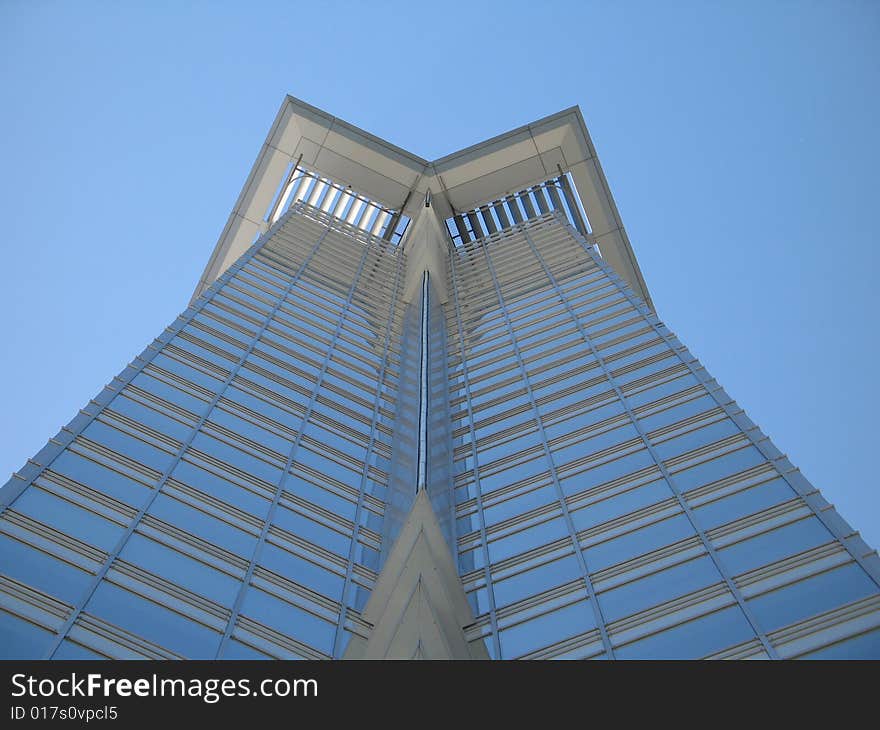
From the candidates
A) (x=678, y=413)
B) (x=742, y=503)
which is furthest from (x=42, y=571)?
(x=678, y=413)

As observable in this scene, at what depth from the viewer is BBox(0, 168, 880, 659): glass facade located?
493 inches

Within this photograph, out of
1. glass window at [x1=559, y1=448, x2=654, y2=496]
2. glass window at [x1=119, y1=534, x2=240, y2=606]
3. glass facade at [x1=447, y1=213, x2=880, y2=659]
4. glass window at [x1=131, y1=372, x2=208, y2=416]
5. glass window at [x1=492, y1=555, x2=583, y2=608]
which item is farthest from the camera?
glass window at [x1=131, y1=372, x2=208, y2=416]

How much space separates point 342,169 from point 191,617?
35790mm

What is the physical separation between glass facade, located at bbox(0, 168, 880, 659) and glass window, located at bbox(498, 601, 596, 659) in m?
0.04

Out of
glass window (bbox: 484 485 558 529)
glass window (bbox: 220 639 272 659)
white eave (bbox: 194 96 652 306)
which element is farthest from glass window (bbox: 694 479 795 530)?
white eave (bbox: 194 96 652 306)

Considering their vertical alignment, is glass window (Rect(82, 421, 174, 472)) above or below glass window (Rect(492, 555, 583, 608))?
above

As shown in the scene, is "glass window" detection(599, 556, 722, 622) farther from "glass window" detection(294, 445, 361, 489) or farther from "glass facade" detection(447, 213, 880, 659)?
"glass window" detection(294, 445, 361, 489)

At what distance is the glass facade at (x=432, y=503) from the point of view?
41.1ft

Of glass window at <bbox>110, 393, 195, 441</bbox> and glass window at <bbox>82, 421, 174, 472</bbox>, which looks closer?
glass window at <bbox>82, 421, 174, 472</bbox>

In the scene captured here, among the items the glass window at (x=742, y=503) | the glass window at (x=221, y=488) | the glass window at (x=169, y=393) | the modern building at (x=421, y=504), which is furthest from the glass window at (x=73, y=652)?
the glass window at (x=742, y=503)

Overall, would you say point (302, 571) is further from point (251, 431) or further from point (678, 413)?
point (678, 413)
